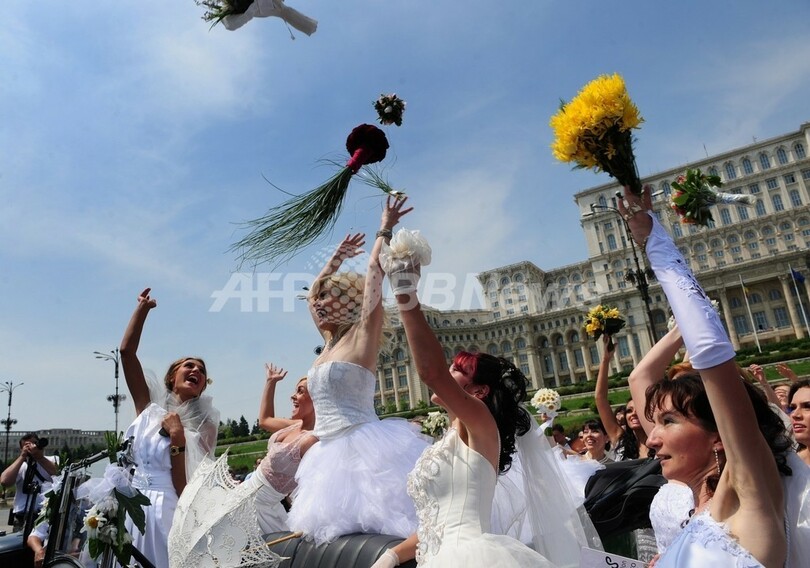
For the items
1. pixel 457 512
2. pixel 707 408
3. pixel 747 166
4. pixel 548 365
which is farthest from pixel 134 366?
pixel 548 365

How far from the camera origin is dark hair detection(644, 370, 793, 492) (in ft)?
5.97

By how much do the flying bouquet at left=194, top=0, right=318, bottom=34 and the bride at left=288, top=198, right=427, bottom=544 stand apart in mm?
963

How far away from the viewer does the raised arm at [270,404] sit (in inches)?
195

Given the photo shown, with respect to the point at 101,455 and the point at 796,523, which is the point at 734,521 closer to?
the point at 796,523

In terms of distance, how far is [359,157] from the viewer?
3203 millimetres

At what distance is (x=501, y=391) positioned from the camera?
2.57 m

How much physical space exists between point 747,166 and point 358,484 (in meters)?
99.2

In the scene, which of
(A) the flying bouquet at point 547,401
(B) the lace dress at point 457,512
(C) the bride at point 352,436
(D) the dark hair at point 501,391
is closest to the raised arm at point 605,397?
(A) the flying bouquet at point 547,401

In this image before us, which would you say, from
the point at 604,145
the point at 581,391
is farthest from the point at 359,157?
the point at 581,391

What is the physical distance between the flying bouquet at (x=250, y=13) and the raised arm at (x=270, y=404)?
3423 millimetres

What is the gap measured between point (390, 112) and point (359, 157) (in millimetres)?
447

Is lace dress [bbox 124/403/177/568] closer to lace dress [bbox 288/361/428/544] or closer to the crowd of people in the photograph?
the crowd of people

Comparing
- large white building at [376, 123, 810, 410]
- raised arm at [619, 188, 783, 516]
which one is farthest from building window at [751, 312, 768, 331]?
raised arm at [619, 188, 783, 516]

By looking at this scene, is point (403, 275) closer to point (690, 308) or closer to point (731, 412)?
point (690, 308)
